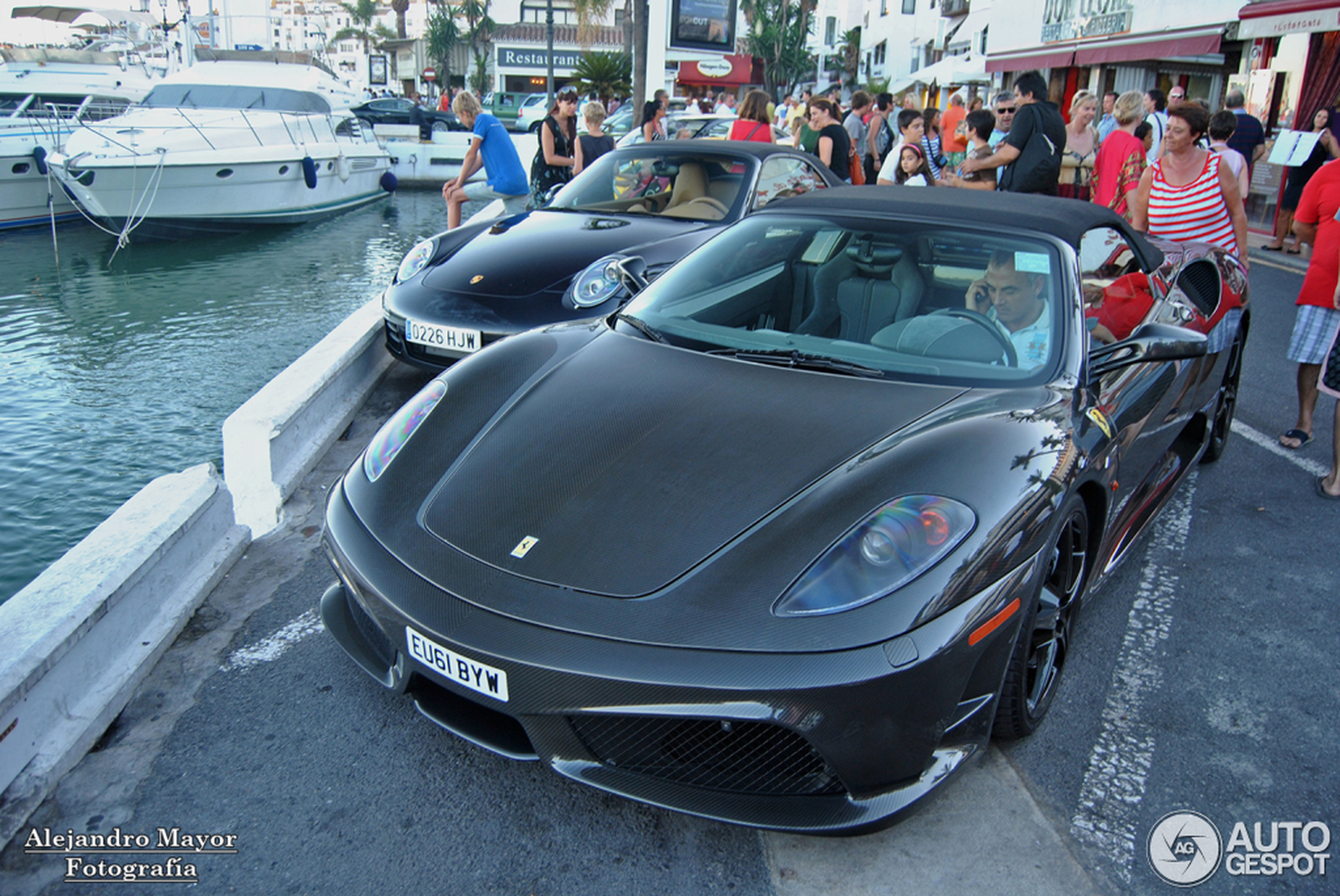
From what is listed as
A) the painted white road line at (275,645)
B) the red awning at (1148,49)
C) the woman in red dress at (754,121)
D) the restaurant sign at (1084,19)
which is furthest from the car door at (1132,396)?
the restaurant sign at (1084,19)

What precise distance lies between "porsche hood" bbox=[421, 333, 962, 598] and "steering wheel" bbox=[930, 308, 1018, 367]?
0.25 meters

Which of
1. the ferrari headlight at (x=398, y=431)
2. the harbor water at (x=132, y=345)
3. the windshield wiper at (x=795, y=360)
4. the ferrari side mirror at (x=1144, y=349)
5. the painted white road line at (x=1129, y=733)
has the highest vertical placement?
the ferrari side mirror at (x=1144, y=349)

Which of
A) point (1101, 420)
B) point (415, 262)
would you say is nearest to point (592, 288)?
point (415, 262)

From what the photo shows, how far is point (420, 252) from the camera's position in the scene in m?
5.87

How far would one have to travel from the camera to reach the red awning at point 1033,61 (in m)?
21.1

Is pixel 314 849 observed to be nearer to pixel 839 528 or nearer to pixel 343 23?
pixel 839 528

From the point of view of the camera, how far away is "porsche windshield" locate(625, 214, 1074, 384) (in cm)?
285

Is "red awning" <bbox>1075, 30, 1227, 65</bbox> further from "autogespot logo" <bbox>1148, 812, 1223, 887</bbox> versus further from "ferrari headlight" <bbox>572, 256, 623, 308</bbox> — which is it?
"autogespot logo" <bbox>1148, 812, 1223, 887</bbox>

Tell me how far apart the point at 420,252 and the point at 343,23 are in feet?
442

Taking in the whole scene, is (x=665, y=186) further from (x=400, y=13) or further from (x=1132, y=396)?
(x=400, y=13)

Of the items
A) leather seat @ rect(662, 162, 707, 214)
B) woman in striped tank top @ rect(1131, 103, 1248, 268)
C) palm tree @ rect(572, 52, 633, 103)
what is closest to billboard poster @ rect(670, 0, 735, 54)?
palm tree @ rect(572, 52, 633, 103)

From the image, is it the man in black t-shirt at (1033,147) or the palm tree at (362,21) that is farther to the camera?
the palm tree at (362,21)

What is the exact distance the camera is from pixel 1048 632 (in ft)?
8.39

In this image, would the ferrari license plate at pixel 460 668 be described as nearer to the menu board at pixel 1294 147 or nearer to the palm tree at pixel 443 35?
the menu board at pixel 1294 147
